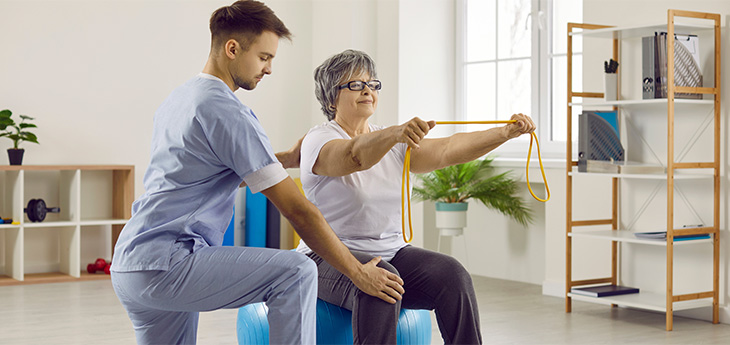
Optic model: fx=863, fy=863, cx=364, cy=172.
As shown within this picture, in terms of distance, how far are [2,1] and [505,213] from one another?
3.42 m

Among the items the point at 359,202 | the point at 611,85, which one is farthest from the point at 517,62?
the point at 359,202

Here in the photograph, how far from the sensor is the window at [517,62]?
5340 mm

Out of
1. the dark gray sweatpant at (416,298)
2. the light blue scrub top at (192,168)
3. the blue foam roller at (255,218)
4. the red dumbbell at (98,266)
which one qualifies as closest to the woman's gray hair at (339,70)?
the dark gray sweatpant at (416,298)

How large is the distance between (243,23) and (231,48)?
0.07 metres

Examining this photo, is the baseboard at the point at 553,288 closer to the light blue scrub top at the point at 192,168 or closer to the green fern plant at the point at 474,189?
the green fern plant at the point at 474,189

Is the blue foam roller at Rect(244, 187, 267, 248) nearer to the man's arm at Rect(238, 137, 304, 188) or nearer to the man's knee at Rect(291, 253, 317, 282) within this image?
the man's arm at Rect(238, 137, 304, 188)

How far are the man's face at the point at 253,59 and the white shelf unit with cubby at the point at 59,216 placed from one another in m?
3.60

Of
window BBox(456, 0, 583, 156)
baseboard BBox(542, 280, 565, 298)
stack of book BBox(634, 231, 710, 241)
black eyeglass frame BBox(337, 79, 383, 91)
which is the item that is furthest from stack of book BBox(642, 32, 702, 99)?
black eyeglass frame BBox(337, 79, 383, 91)

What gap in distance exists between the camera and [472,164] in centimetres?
533

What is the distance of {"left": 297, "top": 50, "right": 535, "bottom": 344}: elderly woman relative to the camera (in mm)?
2377

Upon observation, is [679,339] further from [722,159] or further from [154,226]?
[154,226]

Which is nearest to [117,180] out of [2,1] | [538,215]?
[2,1]

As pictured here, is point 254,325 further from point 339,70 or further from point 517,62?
point 517,62

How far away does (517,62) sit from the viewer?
18.5 ft
